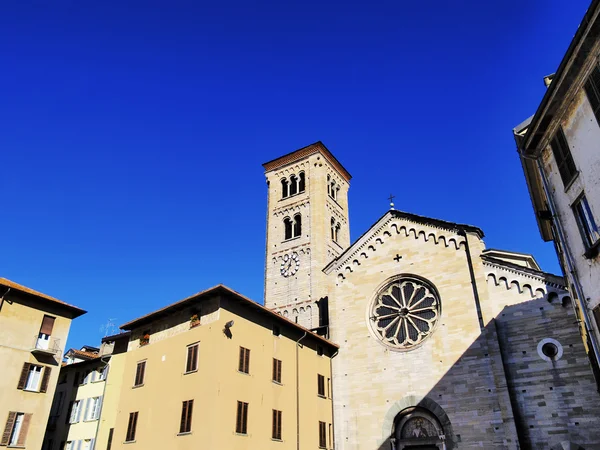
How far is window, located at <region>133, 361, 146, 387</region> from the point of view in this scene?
23680 mm

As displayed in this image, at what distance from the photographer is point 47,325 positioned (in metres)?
24.8

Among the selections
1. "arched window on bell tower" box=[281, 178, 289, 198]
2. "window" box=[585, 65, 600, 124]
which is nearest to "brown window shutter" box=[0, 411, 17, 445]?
"window" box=[585, 65, 600, 124]

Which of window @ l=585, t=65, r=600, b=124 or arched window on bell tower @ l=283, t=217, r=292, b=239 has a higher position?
arched window on bell tower @ l=283, t=217, r=292, b=239

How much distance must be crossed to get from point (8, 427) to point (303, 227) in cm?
2489

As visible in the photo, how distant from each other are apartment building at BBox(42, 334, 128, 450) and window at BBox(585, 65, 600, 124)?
81.8 feet

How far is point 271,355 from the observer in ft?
77.2

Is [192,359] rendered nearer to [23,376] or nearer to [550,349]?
[23,376]

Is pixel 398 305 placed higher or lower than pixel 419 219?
lower

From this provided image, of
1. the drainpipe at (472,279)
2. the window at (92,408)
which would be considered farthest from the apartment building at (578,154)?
the window at (92,408)

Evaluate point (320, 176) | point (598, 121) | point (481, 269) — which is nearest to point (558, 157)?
point (598, 121)

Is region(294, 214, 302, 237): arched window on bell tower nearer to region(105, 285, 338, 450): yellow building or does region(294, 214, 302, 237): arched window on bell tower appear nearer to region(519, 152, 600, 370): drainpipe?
region(105, 285, 338, 450): yellow building

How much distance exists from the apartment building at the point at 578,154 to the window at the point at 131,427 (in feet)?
63.7

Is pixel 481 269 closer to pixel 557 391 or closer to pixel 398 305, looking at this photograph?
pixel 398 305

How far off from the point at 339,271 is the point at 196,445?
14429 millimetres
